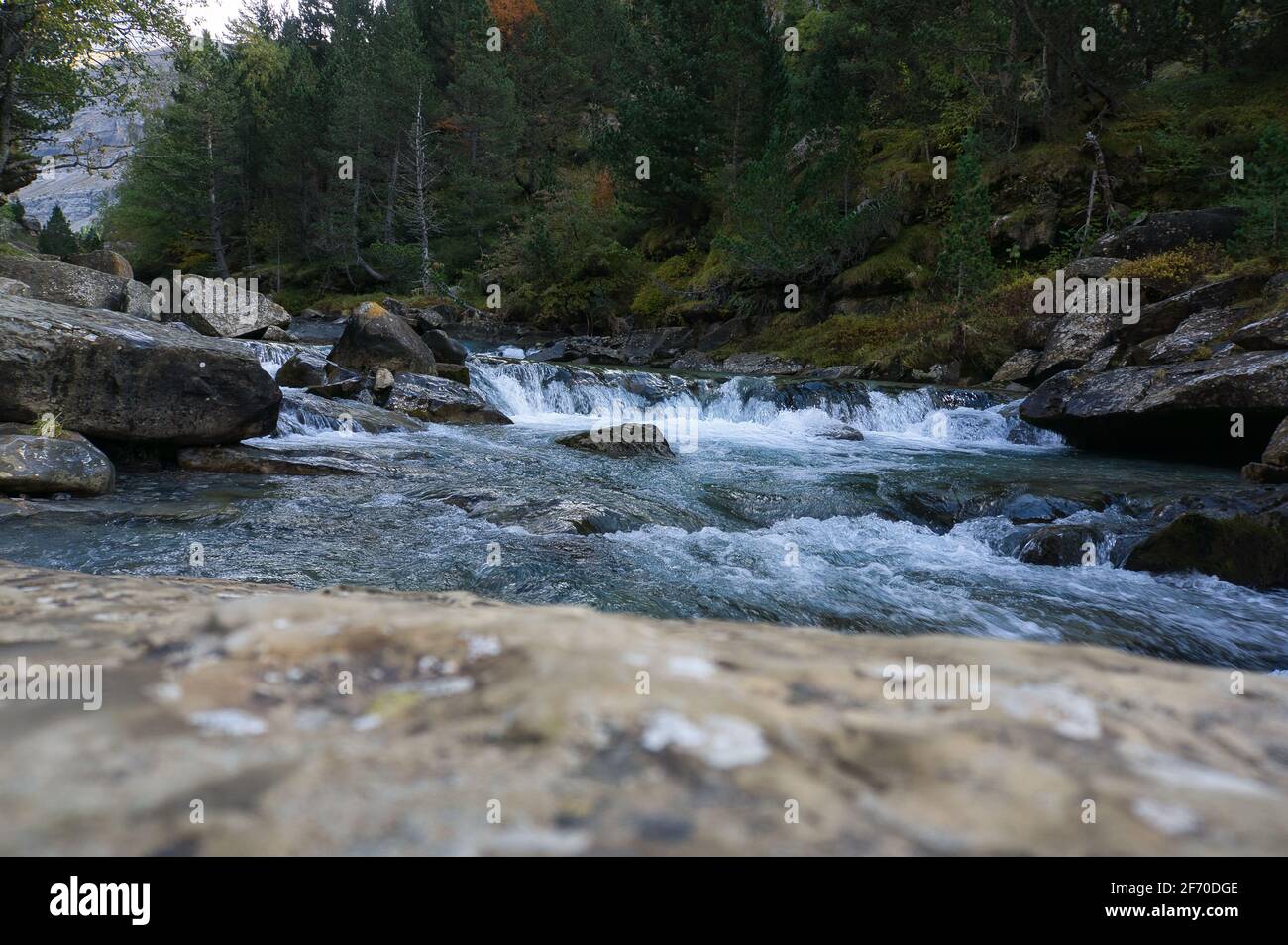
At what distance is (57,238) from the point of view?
5147 cm

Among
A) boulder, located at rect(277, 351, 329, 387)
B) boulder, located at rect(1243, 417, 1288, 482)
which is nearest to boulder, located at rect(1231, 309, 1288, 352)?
boulder, located at rect(1243, 417, 1288, 482)

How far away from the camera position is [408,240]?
42.6 meters

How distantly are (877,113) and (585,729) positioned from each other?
32903mm

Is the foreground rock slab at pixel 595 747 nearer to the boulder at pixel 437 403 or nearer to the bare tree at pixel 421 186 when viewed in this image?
the boulder at pixel 437 403

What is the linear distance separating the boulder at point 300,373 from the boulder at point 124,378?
384cm

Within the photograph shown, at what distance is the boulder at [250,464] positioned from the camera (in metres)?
8.51

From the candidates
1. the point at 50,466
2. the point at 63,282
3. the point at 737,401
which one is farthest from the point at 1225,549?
the point at 63,282

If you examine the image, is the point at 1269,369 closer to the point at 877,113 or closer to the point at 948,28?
the point at 948,28

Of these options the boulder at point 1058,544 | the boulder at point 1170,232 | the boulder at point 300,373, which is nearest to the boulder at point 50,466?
the boulder at point 300,373

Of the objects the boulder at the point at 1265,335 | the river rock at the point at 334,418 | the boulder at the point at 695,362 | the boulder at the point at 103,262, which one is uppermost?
the boulder at the point at 103,262

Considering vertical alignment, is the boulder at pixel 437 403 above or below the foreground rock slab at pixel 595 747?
above

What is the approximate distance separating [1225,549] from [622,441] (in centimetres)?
760

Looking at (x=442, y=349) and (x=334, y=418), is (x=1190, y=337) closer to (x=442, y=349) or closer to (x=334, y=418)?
(x=334, y=418)

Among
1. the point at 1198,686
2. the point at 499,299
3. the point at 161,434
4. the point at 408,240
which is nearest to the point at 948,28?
the point at 499,299
